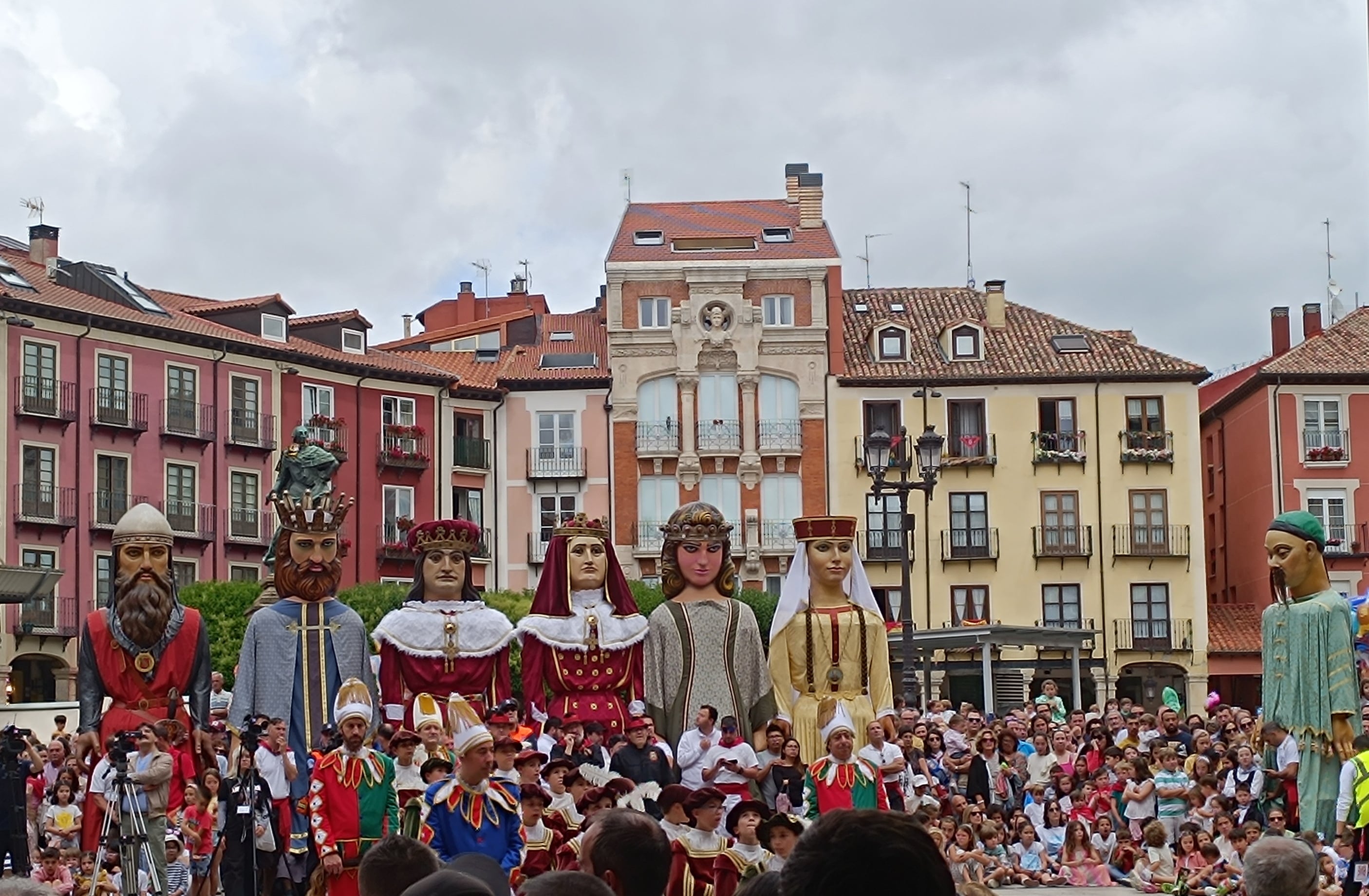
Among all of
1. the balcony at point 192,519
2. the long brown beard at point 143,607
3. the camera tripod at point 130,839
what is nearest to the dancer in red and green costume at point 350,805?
the camera tripod at point 130,839

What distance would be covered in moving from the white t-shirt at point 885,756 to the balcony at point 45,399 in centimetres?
3423

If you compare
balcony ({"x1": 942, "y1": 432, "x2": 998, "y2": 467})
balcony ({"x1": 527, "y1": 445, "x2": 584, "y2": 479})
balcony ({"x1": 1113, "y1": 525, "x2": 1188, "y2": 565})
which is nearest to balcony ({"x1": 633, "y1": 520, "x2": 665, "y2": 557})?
balcony ({"x1": 527, "y1": 445, "x2": 584, "y2": 479})

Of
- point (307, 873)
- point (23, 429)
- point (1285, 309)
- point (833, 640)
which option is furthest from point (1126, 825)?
point (1285, 309)

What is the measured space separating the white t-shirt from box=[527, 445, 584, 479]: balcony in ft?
130

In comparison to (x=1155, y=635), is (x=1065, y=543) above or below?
above

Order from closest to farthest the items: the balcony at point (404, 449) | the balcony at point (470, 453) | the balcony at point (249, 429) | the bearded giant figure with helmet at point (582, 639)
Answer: the bearded giant figure with helmet at point (582, 639), the balcony at point (249, 429), the balcony at point (404, 449), the balcony at point (470, 453)

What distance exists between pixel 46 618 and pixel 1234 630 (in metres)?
29.2

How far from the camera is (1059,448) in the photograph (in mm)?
56406

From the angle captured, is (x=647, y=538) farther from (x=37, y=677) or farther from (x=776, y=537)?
(x=37, y=677)

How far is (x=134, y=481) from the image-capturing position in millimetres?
50250

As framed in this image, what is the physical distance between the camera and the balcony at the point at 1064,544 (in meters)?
56.1

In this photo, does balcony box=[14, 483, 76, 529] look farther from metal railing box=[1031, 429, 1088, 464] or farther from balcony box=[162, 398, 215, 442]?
metal railing box=[1031, 429, 1088, 464]

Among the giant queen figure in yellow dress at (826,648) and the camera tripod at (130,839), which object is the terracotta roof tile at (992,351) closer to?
the giant queen figure in yellow dress at (826,648)

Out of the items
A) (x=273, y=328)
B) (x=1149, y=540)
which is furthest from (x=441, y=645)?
(x=1149, y=540)
